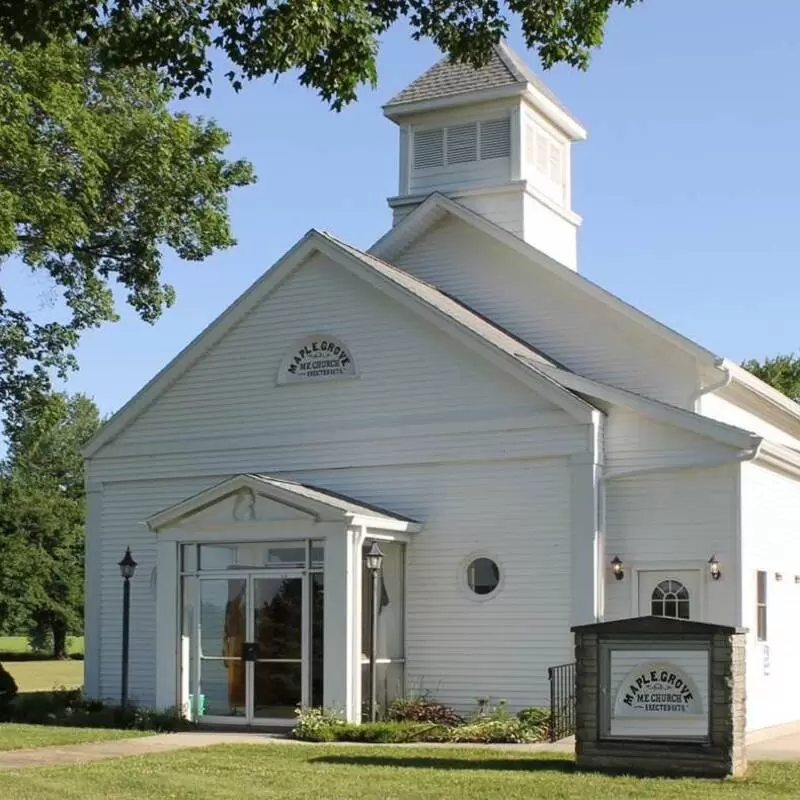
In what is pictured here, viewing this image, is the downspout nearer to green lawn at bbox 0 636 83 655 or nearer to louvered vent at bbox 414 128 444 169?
louvered vent at bbox 414 128 444 169

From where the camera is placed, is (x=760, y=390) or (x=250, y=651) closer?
(x=250, y=651)

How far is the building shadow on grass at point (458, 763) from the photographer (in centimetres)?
1697

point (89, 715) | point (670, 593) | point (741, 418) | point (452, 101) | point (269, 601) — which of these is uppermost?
point (452, 101)

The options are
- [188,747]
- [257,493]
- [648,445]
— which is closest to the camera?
[188,747]

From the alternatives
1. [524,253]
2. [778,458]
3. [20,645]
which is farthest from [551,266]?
[20,645]

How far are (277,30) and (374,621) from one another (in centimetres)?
1095

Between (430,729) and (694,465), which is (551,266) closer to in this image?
(694,465)

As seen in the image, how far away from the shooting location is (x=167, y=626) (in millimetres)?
23891

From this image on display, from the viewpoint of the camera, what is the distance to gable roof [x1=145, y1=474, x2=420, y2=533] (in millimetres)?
22453

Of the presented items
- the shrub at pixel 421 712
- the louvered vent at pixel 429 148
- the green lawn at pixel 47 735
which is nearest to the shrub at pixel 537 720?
the shrub at pixel 421 712

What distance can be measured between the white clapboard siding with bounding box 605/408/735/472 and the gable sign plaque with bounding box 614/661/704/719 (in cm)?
598

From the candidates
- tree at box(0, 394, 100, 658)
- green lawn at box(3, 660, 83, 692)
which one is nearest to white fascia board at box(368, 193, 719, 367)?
green lawn at box(3, 660, 83, 692)

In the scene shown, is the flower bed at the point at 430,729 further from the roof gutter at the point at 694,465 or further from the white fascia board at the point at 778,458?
the white fascia board at the point at 778,458

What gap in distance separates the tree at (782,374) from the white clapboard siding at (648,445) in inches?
1339
